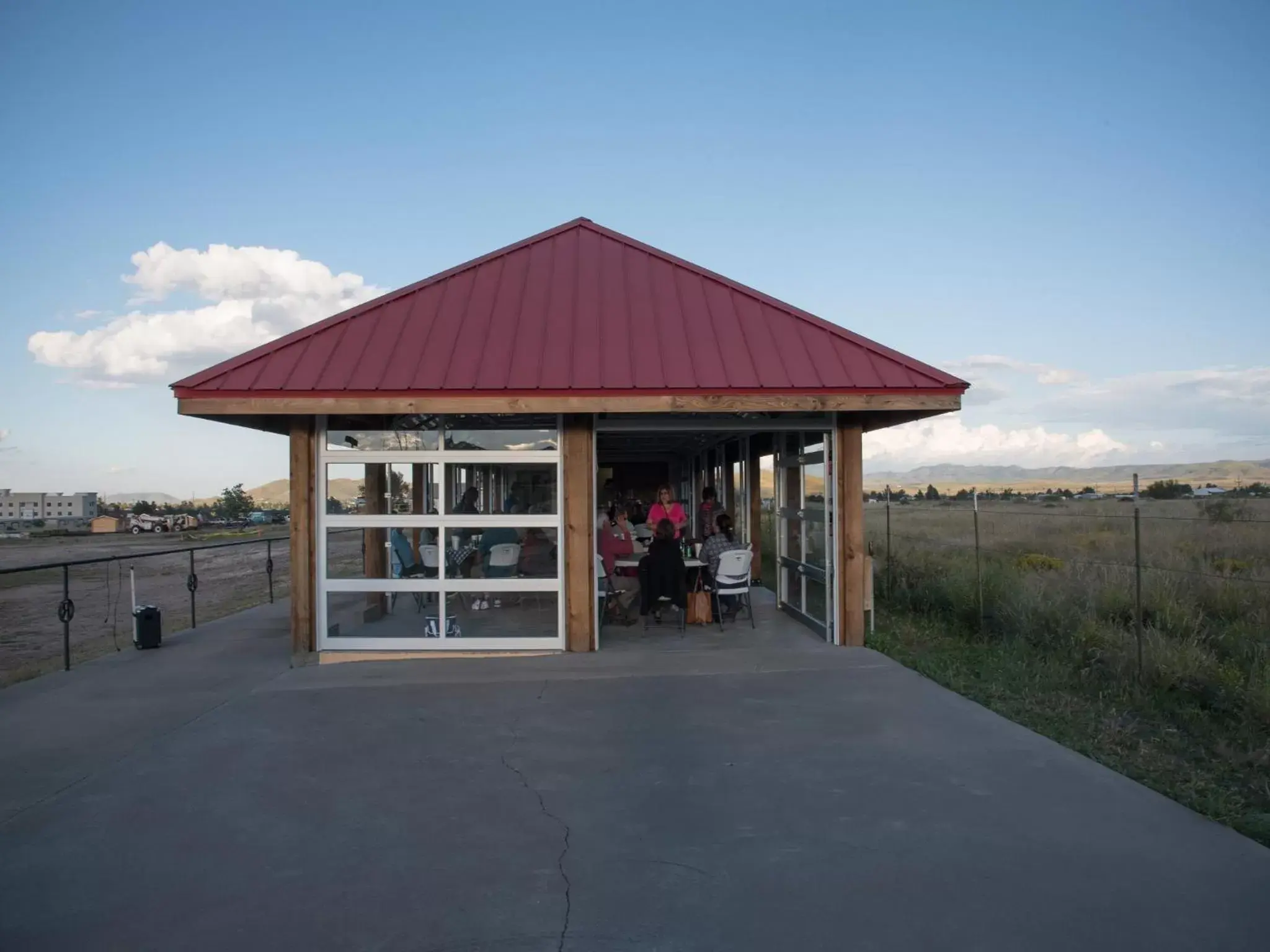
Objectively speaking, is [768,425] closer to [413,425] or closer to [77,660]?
[413,425]

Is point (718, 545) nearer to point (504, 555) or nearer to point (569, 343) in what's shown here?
point (504, 555)

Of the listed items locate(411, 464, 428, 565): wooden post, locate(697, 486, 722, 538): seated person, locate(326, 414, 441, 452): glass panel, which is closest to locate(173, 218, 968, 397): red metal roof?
locate(326, 414, 441, 452): glass panel

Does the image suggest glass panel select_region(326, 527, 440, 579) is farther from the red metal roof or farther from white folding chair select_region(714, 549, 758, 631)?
white folding chair select_region(714, 549, 758, 631)

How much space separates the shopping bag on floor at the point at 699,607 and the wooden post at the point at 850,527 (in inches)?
82.5

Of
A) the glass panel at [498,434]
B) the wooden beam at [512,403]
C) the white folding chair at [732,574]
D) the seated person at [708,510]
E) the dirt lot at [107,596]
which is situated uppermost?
the wooden beam at [512,403]

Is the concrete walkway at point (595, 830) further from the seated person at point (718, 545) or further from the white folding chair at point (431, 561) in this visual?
the seated person at point (718, 545)

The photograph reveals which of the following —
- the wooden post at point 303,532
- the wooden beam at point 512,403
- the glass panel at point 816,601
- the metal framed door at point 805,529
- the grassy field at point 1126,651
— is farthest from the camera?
the glass panel at point 816,601

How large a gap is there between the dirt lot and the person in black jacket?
5.98m

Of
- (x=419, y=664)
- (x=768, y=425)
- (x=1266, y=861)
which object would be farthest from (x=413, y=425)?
(x=1266, y=861)

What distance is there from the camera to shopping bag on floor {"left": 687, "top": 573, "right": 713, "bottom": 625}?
11.4m

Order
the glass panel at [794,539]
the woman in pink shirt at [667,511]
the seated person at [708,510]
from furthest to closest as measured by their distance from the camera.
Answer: the seated person at [708,510], the woman in pink shirt at [667,511], the glass panel at [794,539]

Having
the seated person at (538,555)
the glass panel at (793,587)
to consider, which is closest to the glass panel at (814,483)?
the glass panel at (793,587)

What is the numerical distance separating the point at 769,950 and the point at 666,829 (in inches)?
51.6

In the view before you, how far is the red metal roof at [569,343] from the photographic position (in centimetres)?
877
